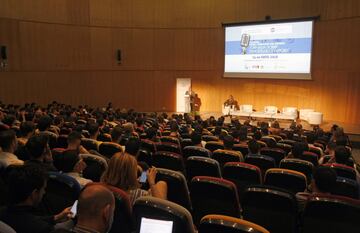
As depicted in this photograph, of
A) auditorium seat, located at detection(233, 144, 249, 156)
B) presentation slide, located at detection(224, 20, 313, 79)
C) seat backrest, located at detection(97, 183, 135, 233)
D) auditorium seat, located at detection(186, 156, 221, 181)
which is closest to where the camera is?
seat backrest, located at detection(97, 183, 135, 233)

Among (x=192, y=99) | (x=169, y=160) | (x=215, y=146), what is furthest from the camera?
(x=192, y=99)

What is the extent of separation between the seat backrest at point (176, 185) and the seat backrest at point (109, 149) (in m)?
1.94

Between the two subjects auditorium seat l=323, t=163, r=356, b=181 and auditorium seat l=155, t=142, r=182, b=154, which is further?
auditorium seat l=155, t=142, r=182, b=154

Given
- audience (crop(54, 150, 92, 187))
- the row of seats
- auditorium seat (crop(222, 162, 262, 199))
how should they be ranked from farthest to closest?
auditorium seat (crop(222, 162, 262, 199))
audience (crop(54, 150, 92, 187))
the row of seats

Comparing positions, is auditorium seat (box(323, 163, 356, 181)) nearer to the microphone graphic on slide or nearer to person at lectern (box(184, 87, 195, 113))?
the microphone graphic on slide

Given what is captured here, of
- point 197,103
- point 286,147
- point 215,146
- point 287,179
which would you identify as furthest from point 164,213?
point 197,103

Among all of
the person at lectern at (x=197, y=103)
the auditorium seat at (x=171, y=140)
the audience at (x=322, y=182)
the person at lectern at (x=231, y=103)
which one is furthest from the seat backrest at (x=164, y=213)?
the person at lectern at (x=197, y=103)

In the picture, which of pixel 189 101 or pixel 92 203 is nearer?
pixel 92 203

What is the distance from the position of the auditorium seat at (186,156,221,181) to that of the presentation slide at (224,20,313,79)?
12.3 m

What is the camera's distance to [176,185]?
11.5ft

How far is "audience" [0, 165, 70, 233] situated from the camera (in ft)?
7.10

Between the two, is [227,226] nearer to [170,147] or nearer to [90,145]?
[170,147]

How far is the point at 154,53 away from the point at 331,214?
16.8 metres

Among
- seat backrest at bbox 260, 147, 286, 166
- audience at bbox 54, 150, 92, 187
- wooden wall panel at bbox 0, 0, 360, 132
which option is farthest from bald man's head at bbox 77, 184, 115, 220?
wooden wall panel at bbox 0, 0, 360, 132
